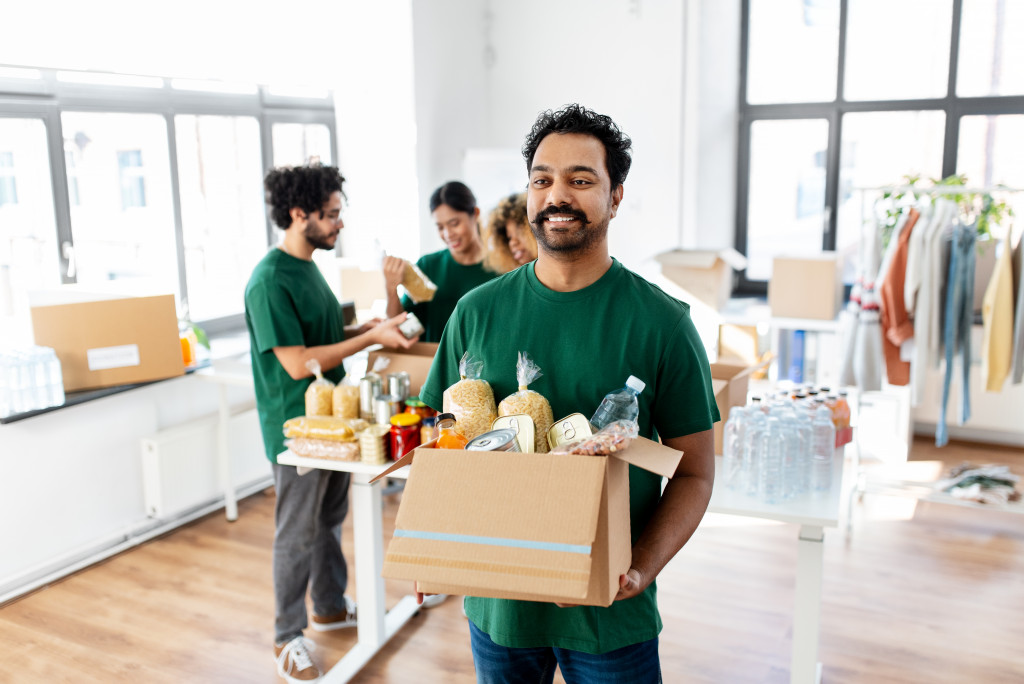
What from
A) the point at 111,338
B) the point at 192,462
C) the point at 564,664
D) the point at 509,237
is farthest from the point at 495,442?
the point at 192,462

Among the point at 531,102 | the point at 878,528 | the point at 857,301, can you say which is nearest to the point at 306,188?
the point at 857,301

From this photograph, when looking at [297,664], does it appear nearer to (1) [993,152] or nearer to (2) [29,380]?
(2) [29,380]

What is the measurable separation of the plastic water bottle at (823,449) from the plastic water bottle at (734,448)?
7.4 inches

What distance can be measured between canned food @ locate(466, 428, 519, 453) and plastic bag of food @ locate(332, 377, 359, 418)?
1229 mm

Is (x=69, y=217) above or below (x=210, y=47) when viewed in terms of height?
below

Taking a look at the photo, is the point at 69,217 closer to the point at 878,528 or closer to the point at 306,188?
the point at 306,188

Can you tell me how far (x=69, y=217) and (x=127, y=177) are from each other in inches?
19.0

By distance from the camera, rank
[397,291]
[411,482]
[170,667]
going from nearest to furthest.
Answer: [411,482]
[170,667]
[397,291]

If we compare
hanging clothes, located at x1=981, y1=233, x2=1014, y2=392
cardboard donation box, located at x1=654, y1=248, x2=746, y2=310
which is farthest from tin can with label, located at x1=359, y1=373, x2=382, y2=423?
hanging clothes, located at x1=981, y1=233, x2=1014, y2=392

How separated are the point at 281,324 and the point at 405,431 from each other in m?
0.51

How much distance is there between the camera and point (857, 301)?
3760mm

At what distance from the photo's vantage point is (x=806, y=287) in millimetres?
4324

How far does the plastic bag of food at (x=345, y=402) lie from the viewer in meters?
2.43

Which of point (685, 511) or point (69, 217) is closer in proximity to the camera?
point (685, 511)
